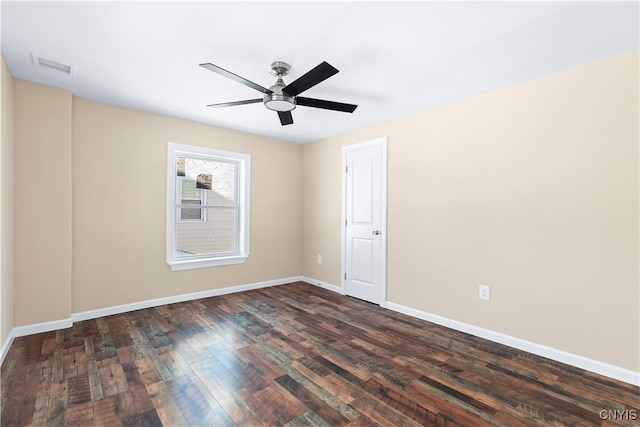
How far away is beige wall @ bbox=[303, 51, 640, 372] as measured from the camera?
85.6 inches

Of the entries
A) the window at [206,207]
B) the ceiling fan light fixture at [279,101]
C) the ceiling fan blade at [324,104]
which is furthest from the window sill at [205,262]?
the ceiling fan blade at [324,104]

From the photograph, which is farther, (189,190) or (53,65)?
(189,190)

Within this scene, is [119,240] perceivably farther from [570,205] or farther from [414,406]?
[570,205]

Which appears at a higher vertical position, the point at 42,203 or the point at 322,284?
the point at 42,203

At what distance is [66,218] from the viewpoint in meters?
2.99

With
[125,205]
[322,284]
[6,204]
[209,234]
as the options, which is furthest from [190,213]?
[322,284]

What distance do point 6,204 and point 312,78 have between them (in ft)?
8.99

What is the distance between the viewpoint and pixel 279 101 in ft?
8.01

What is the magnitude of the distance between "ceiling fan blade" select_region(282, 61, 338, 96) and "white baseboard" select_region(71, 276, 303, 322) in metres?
2.97

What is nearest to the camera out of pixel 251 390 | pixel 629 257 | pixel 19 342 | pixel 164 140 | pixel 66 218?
pixel 251 390

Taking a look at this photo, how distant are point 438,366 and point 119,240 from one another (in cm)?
351

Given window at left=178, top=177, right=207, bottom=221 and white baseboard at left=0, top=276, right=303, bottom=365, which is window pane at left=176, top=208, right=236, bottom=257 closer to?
window at left=178, top=177, right=207, bottom=221

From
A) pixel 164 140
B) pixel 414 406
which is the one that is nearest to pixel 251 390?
pixel 414 406

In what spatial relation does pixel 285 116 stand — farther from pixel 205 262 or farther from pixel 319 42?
pixel 205 262
